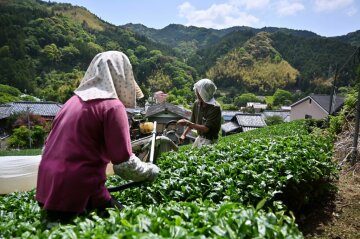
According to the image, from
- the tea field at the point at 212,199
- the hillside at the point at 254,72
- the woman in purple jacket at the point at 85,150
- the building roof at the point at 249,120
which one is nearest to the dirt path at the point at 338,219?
the tea field at the point at 212,199

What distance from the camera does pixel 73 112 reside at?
2.16 metres

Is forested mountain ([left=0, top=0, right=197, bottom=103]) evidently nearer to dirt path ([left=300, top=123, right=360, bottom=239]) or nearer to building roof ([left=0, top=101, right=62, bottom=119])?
building roof ([left=0, top=101, right=62, bottom=119])

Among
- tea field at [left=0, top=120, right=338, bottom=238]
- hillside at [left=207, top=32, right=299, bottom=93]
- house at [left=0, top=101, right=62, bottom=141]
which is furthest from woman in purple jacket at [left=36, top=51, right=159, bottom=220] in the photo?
hillside at [left=207, top=32, right=299, bottom=93]

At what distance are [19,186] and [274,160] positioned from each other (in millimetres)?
8255

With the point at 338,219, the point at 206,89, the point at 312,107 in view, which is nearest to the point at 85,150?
the point at 206,89

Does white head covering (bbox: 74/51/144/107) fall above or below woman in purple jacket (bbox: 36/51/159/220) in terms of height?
above

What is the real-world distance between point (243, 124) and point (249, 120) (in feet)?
5.09

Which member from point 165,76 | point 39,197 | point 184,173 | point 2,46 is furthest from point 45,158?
point 165,76

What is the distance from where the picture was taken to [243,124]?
47.6 meters

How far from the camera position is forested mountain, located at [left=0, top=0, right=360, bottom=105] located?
8025 cm

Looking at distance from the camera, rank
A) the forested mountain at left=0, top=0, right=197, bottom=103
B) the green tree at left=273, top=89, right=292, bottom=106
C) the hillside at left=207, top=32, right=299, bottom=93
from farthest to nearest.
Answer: the hillside at left=207, top=32, right=299, bottom=93, the green tree at left=273, top=89, right=292, bottom=106, the forested mountain at left=0, top=0, right=197, bottom=103

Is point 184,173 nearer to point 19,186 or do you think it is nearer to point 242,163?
Result: point 242,163

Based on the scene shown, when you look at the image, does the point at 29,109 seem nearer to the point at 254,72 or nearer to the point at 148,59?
the point at 148,59

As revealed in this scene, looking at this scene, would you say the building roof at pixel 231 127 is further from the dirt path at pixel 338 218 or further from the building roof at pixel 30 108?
the dirt path at pixel 338 218
